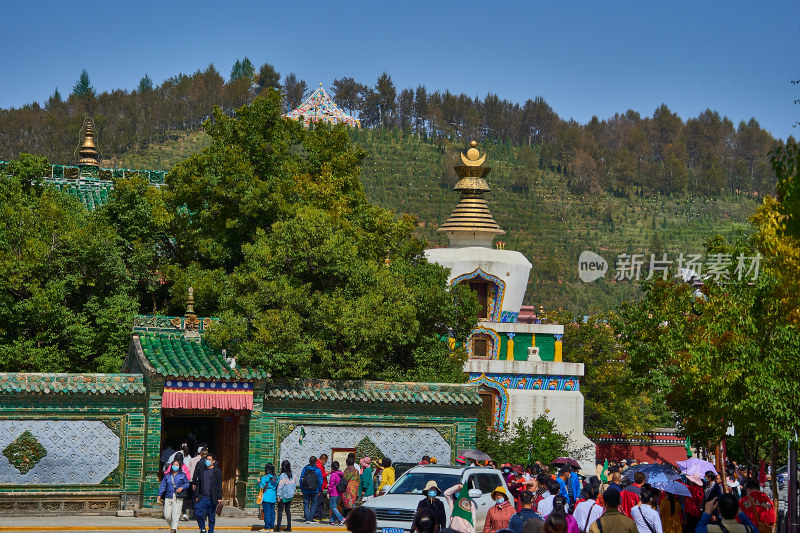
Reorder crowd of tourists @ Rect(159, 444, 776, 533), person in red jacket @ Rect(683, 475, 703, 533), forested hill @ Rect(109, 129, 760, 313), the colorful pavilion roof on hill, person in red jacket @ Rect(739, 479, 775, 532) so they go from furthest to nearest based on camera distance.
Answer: the colorful pavilion roof on hill < forested hill @ Rect(109, 129, 760, 313) < person in red jacket @ Rect(683, 475, 703, 533) < person in red jacket @ Rect(739, 479, 775, 532) < crowd of tourists @ Rect(159, 444, 776, 533)

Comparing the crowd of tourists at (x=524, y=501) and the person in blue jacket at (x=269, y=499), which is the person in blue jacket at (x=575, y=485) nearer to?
the crowd of tourists at (x=524, y=501)

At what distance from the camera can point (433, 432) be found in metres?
28.8

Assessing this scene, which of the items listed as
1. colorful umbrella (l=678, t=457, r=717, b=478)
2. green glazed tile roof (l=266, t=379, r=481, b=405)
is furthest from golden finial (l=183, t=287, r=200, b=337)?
colorful umbrella (l=678, t=457, r=717, b=478)

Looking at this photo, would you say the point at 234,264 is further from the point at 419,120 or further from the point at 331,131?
the point at 419,120

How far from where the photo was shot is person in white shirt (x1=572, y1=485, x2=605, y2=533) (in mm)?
15531

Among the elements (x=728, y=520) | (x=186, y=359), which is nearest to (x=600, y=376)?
(x=186, y=359)

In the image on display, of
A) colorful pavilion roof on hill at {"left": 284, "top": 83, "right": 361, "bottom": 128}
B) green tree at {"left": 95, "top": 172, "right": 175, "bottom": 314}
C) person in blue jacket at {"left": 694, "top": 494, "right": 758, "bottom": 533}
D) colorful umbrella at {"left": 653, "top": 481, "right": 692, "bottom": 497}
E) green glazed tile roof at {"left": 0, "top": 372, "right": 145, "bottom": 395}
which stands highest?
colorful pavilion roof on hill at {"left": 284, "top": 83, "right": 361, "bottom": 128}

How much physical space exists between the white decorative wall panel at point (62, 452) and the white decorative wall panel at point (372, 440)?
4038 millimetres

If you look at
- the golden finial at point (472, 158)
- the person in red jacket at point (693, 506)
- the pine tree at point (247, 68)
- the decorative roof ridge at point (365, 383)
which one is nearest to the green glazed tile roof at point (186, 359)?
the decorative roof ridge at point (365, 383)

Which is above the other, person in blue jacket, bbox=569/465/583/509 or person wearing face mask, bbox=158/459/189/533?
person in blue jacket, bbox=569/465/583/509

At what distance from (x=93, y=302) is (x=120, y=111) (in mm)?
107011

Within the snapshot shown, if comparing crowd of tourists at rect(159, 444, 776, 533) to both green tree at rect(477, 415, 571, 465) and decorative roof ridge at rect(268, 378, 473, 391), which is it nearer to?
decorative roof ridge at rect(268, 378, 473, 391)

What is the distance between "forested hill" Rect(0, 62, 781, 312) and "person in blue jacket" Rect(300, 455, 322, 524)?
2931 inches

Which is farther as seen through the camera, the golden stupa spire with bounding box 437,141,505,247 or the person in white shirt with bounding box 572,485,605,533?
the golden stupa spire with bounding box 437,141,505,247
